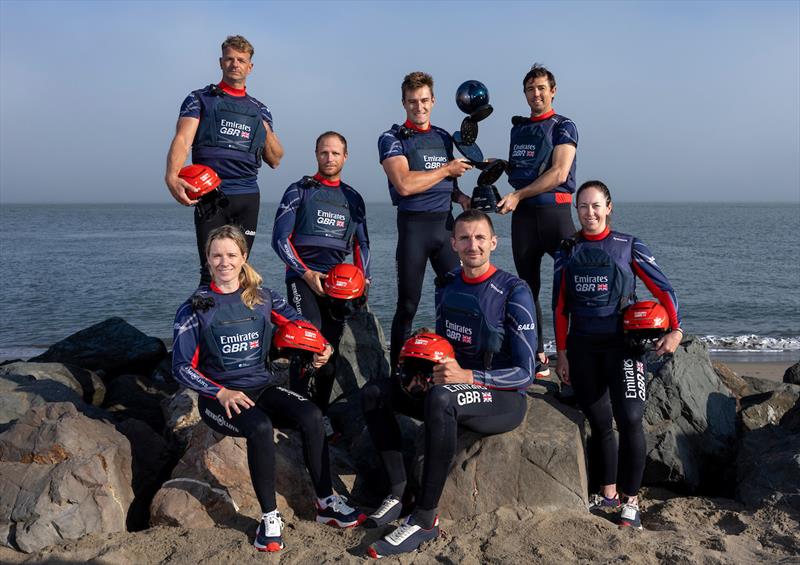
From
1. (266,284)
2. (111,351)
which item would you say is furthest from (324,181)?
(266,284)

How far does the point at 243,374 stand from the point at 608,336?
2569 millimetres

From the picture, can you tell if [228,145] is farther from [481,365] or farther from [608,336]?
[608,336]

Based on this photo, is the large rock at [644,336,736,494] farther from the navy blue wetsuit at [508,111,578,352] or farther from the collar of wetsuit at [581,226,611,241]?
the collar of wetsuit at [581,226,611,241]

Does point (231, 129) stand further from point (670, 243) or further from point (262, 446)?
point (670, 243)

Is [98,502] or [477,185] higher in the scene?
[477,185]

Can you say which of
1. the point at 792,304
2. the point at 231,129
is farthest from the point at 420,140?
the point at 792,304

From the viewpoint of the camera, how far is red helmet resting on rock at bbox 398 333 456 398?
179 inches

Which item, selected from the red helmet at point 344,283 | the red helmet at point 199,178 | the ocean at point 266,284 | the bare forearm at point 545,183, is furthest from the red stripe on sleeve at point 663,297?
the ocean at point 266,284

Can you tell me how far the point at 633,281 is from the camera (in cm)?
516

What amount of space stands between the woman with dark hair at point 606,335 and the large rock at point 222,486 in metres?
1.88

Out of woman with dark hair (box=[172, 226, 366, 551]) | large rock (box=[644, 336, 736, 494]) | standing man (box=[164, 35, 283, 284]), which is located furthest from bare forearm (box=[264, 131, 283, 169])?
large rock (box=[644, 336, 736, 494])

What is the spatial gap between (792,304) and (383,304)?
1237cm

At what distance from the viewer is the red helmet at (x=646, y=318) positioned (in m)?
4.85

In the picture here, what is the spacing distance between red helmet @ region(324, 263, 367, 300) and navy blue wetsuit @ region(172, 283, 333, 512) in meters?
0.76
